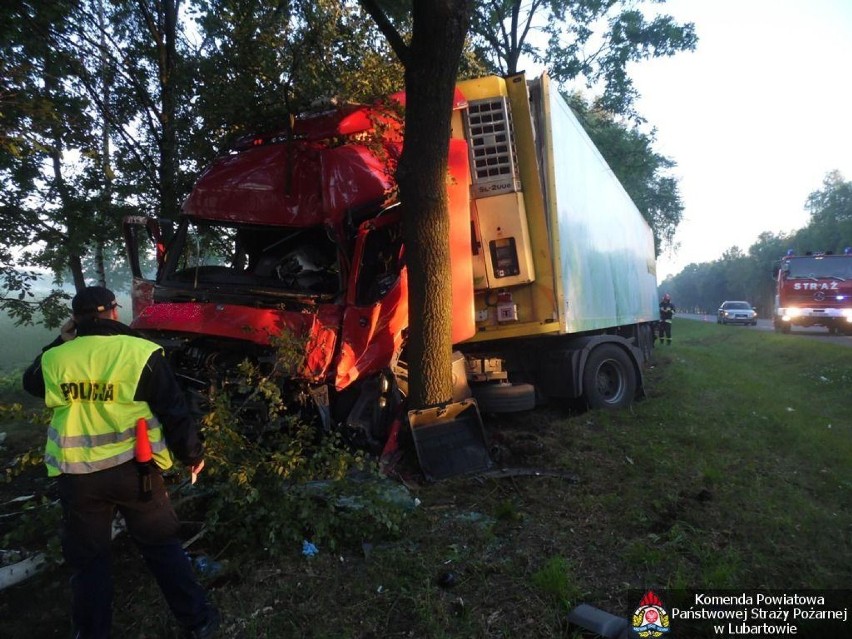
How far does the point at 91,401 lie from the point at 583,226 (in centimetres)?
556

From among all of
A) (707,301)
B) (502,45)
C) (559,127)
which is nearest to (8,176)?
(559,127)

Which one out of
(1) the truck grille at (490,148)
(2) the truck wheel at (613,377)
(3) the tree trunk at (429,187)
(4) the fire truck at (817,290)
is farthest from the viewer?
(4) the fire truck at (817,290)

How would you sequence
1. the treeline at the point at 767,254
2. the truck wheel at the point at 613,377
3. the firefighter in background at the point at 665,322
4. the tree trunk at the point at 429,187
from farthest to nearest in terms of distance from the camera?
the treeline at the point at 767,254 < the firefighter in background at the point at 665,322 < the truck wheel at the point at 613,377 < the tree trunk at the point at 429,187

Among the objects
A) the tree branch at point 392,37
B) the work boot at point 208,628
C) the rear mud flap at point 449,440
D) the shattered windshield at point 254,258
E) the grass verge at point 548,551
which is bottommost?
the grass verge at point 548,551

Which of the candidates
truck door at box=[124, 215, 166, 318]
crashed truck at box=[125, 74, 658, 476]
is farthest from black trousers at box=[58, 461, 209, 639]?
truck door at box=[124, 215, 166, 318]

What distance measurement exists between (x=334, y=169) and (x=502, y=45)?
1270cm

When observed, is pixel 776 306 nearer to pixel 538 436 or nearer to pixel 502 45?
pixel 502 45

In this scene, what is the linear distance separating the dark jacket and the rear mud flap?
216 cm

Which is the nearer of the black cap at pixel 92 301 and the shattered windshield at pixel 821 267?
the black cap at pixel 92 301

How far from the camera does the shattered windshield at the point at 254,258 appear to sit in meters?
4.51

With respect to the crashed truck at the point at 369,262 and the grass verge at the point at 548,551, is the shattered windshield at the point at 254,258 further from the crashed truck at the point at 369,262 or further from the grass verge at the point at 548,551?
the grass verge at the point at 548,551

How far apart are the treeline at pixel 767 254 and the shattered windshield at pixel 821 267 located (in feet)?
6.94

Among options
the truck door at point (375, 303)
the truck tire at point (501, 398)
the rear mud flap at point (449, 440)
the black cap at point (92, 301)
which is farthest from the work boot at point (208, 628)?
the truck tire at point (501, 398)

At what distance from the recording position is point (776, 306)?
61.9 feet
